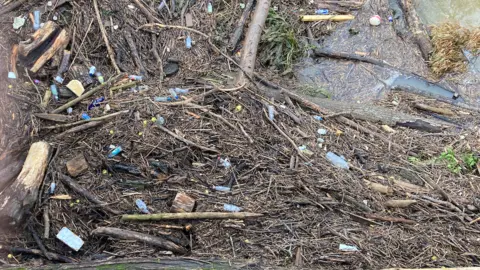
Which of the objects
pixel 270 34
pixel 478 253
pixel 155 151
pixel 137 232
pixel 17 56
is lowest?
pixel 478 253

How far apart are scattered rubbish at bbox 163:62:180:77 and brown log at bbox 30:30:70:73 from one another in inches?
43.9

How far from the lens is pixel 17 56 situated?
4285 millimetres

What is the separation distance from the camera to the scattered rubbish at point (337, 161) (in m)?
4.24

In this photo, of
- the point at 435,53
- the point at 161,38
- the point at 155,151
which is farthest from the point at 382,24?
the point at 155,151

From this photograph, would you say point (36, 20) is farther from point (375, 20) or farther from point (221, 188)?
point (375, 20)

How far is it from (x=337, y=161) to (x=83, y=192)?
99.3 inches

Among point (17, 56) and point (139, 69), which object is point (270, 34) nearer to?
point (139, 69)

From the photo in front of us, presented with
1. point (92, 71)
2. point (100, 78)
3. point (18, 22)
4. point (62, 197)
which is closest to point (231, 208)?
point (62, 197)

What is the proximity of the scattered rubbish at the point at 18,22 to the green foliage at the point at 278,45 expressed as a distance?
2.82 m

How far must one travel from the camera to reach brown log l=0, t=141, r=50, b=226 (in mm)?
3371

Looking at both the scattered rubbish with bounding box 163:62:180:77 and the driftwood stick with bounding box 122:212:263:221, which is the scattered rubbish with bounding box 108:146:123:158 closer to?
the driftwood stick with bounding box 122:212:263:221

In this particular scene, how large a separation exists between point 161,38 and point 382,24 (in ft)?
10.9

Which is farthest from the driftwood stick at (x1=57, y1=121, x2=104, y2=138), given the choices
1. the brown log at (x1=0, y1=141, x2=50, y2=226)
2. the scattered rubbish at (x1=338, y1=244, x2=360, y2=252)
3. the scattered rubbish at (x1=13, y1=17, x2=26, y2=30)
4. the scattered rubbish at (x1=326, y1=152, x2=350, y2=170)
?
the scattered rubbish at (x1=338, y1=244, x2=360, y2=252)

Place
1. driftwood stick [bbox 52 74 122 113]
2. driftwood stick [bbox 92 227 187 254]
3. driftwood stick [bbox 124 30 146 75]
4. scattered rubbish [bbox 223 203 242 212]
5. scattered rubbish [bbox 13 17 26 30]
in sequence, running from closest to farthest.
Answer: driftwood stick [bbox 92 227 187 254], scattered rubbish [bbox 223 203 242 212], driftwood stick [bbox 52 74 122 113], scattered rubbish [bbox 13 17 26 30], driftwood stick [bbox 124 30 146 75]
